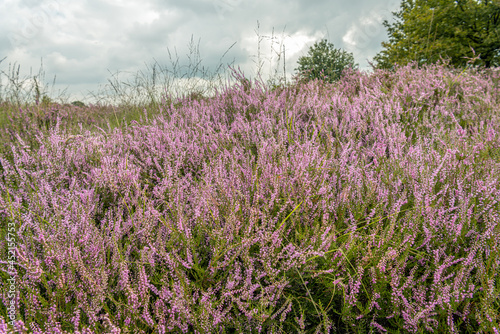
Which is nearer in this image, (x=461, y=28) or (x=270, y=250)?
(x=270, y=250)

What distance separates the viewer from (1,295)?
125 cm

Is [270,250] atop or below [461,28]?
below

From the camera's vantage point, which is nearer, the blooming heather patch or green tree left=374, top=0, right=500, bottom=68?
the blooming heather patch

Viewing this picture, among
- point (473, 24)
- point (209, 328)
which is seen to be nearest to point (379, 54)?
point (473, 24)

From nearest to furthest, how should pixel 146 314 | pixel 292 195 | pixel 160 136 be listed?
pixel 146 314 < pixel 292 195 < pixel 160 136

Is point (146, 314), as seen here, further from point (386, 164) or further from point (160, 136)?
point (160, 136)

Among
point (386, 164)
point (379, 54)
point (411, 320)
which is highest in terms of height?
point (379, 54)

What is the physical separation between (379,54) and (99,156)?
27061mm

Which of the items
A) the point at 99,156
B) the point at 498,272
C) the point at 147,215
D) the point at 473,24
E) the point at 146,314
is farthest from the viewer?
the point at 473,24

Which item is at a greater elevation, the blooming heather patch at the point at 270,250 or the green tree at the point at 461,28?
the green tree at the point at 461,28

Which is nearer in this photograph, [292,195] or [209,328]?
[209,328]

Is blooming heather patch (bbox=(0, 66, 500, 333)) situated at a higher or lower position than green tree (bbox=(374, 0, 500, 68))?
lower

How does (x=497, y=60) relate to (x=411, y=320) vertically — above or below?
above

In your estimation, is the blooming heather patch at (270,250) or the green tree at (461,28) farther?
the green tree at (461,28)
